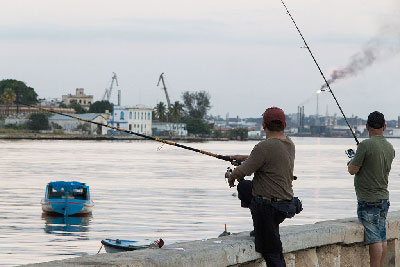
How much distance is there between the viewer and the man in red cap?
7344mm

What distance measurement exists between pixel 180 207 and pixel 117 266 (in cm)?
4925

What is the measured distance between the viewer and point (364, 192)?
357 inches

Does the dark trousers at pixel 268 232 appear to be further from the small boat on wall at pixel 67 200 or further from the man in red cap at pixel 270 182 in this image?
the small boat on wall at pixel 67 200

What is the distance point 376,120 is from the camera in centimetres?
920

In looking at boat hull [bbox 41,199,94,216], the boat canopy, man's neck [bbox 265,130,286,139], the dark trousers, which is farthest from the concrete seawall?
the boat canopy

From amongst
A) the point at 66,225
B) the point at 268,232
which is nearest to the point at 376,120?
the point at 268,232

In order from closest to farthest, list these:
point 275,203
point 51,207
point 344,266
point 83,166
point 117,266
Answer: point 117,266 < point 275,203 < point 344,266 < point 51,207 < point 83,166

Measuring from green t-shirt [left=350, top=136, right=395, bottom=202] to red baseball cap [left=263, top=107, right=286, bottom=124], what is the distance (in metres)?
1.74

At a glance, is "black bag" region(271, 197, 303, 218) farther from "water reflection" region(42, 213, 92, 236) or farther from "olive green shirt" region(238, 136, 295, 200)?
"water reflection" region(42, 213, 92, 236)

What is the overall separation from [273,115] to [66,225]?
122ft

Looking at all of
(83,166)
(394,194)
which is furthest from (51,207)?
(83,166)

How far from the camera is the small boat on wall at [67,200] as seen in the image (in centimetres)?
4681

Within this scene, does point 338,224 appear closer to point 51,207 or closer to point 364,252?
point 364,252

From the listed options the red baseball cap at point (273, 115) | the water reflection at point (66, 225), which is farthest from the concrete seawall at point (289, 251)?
the water reflection at point (66, 225)
